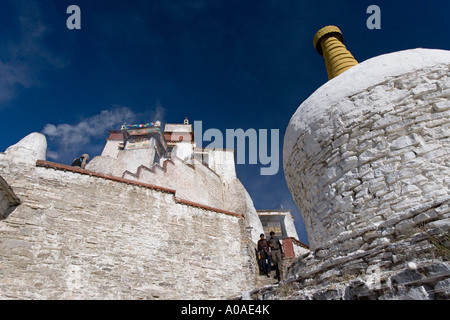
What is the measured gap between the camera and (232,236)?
10.2 metres

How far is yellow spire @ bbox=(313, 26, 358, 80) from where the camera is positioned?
7.54 metres

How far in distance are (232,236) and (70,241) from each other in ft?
17.7

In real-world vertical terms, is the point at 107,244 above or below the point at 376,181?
below

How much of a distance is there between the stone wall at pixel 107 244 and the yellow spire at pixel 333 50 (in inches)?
261

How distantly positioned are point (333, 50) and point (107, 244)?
8.73 meters

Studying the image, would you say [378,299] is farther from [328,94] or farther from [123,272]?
[123,272]

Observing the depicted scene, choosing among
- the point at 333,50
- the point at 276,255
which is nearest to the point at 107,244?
the point at 276,255

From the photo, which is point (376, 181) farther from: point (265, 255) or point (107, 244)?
point (107, 244)

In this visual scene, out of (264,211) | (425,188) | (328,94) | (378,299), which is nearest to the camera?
(378,299)

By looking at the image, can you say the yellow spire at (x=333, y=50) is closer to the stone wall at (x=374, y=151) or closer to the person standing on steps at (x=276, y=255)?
the stone wall at (x=374, y=151)

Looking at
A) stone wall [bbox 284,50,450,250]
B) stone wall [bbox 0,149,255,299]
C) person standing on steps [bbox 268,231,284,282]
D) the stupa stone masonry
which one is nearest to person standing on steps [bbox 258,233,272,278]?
person standing on steps [bbox 268,231,284,282]

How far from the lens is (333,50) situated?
792 cm

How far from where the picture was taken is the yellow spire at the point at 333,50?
7.54 metres
